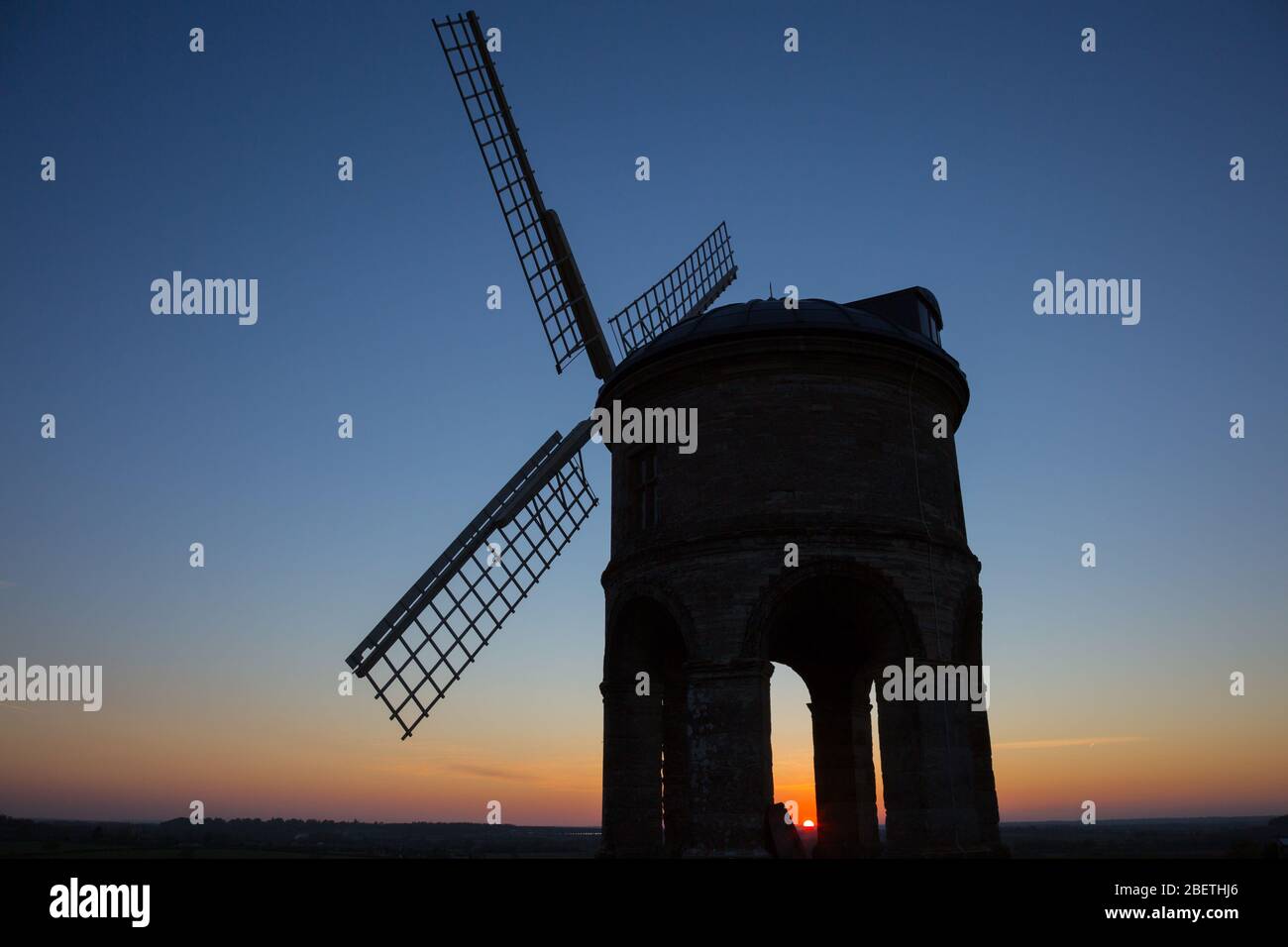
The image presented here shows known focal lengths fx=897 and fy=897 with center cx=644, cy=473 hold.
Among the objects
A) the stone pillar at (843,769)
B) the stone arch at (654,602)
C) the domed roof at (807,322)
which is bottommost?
the stone pillar at (843,769)

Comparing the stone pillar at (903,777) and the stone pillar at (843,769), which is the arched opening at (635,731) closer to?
the stone pillar at (843,769)

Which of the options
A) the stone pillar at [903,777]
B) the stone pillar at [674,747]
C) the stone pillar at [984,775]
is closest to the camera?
the stone pillar at [903,777]

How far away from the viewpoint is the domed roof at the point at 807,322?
1647 centimetres

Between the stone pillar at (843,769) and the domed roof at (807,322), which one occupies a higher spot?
the domed roof at (807,322)

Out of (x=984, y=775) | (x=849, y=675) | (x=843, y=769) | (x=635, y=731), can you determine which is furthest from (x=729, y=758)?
(x=843, y=769)

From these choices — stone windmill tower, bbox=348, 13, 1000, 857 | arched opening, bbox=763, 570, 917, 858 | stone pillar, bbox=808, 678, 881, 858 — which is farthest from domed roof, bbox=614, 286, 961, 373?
stone pillar, bbox=808, 678, 881, 858

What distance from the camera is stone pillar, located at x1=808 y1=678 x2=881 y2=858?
20.1 meters

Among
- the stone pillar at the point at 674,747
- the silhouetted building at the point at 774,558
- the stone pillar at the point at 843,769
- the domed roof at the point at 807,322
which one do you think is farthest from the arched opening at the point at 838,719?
the domed roof at the point at 807,322

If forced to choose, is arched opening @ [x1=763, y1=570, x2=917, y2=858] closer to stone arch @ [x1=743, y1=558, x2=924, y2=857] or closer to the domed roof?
stone arch @ [x1=743, y1=558, x2=924, y2=857]

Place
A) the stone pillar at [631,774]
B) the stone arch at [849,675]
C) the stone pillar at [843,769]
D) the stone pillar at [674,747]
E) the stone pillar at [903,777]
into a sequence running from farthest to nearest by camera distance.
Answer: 1. the stone pillar at [843,769]
2. the stone pillar at [674,747]
3. the stone pillar at [631,774]
4. the stone arch at [849,675]
5. the stone pillar at [903,777]

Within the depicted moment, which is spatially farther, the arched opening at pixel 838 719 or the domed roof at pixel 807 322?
the arched opening at pixel 838 719

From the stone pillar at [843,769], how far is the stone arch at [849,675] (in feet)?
0.07
